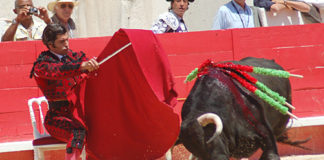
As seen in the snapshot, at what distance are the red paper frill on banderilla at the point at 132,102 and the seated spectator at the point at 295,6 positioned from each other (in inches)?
103

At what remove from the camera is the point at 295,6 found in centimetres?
693

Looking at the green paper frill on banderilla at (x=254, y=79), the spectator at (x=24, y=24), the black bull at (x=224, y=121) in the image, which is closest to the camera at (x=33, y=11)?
the spectator at (x=24, y=24)

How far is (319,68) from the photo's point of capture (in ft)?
21.8

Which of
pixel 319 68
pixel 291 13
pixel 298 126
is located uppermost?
pixel 291 13

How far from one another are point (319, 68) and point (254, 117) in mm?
2145

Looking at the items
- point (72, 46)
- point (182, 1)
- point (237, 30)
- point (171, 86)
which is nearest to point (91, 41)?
point (72, 46)

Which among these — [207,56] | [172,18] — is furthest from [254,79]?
[172,18]

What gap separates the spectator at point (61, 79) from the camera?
4.20 metres

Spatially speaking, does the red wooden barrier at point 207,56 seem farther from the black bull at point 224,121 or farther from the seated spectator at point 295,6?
the black bull at point 224,121

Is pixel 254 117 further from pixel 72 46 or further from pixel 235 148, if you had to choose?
pixel 72 46

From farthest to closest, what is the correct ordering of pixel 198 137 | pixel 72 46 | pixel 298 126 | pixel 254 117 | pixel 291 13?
pixel 291 13 → pixel 298 126 → pixel 72 46 → pixel 254 117 → pixel 198 137

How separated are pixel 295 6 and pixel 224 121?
2719 mm

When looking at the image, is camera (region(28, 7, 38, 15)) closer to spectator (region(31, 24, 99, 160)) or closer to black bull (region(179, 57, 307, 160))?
spectator (region(31, 24, 99, 160))

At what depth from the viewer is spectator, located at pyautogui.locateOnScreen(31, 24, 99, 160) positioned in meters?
4.20
